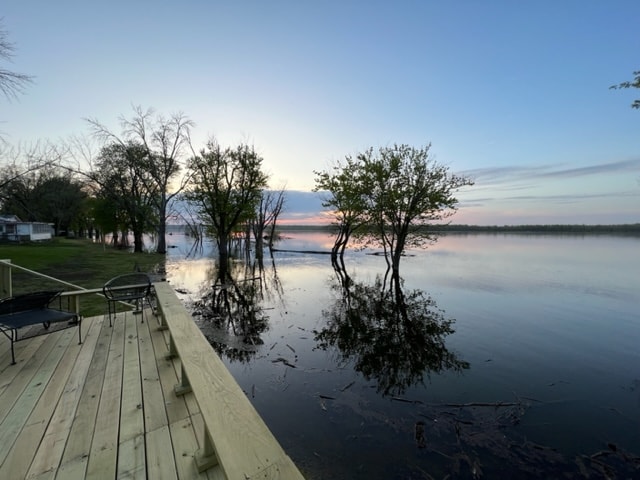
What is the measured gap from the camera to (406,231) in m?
18.2

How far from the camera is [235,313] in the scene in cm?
870

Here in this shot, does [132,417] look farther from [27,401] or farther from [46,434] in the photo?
[27,401]

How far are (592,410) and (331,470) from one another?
400cm

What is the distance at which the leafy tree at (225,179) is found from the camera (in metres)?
20.4

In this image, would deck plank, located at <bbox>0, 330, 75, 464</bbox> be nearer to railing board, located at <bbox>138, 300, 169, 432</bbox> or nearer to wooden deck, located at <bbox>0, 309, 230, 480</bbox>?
wooden deck, located at <bbox>0, 309, 230, 480</bbox>

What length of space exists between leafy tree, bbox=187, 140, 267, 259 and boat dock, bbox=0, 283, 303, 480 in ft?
56.4

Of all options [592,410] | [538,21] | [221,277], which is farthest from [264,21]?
[592,410]

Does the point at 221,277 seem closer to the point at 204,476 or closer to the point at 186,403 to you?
the point at 186,403

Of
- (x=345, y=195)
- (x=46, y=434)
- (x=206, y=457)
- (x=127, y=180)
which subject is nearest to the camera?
(x=206, y=457)

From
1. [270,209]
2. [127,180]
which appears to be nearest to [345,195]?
[270,209]

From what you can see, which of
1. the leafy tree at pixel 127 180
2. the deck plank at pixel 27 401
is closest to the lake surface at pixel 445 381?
the deck plank at pixel 27 401

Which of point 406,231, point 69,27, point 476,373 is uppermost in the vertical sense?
point 69,27

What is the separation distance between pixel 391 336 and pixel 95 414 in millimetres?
5858

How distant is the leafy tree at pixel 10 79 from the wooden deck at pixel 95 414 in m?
12.1
